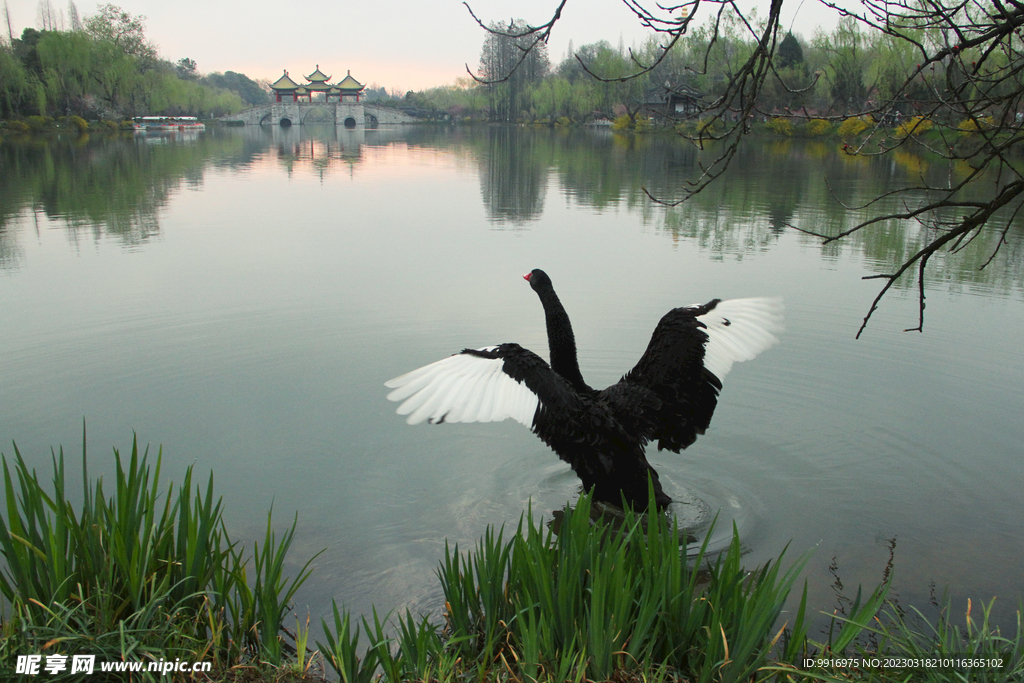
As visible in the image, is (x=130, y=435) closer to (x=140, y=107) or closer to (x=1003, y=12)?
(x=1003, y=12)

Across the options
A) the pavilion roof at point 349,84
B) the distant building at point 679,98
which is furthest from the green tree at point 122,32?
the distant building at point 679,98

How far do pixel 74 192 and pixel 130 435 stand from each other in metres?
13.7

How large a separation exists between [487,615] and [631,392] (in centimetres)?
152

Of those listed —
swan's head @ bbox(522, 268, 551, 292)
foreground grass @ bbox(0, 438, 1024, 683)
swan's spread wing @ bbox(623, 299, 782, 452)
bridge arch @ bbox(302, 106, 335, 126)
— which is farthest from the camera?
bridge arch @ bbox(302, 106, 335, 126)

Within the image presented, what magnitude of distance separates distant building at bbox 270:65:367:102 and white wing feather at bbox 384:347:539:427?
108919 millimetres

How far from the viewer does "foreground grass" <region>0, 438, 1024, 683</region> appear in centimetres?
208

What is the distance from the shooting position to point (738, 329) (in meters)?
3.58

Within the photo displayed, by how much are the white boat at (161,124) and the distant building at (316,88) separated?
3469cm

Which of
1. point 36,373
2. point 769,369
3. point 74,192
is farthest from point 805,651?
point 74,192

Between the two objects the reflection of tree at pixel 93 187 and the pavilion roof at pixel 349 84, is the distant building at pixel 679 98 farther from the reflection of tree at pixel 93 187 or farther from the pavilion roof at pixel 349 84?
the pavilion roof at pixel 349 84

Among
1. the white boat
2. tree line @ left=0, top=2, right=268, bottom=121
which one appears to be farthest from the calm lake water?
the white boat

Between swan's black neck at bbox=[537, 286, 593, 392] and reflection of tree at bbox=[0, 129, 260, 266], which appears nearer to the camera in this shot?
swan's black neck at bbox=[537, 286, 593, 392]

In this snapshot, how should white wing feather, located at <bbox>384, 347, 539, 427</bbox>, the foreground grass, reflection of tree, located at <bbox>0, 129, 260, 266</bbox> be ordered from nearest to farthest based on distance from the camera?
the foreground grass < white wing feather, located at <bbox>384, 347, 539, 427</bbox> < reflection of tree, located at <bbox>0, 129, 260, 266</bbox>

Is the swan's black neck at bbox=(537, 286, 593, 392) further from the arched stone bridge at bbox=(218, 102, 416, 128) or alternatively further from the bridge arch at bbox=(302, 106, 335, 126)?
the bridge arch at bbox=(302, 106, 335, 126)
